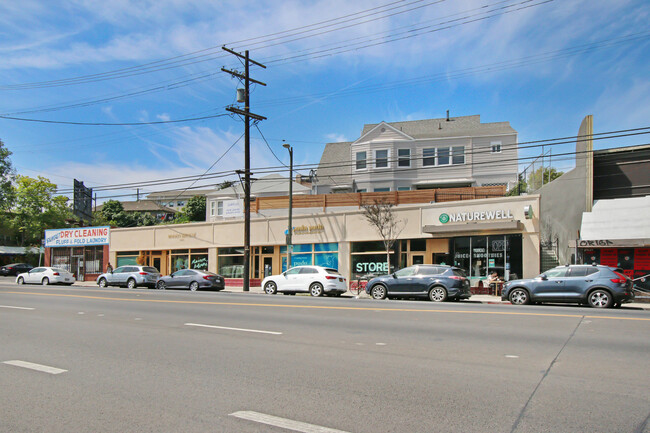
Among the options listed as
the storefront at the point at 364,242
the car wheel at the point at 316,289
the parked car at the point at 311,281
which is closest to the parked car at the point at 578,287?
the storefront at the point at 364,242

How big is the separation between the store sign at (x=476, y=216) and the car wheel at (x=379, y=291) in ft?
21.6

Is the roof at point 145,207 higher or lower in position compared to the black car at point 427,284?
higher

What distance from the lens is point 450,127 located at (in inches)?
1606

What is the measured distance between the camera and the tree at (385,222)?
25.4 meters

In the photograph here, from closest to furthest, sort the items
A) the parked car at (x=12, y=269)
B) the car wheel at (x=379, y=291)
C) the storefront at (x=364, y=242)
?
the car wheel at (x=379, y=291)
the storefront at (x=364, y=242)
the parked car at (x=12, y=269)

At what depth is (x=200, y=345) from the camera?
888cm

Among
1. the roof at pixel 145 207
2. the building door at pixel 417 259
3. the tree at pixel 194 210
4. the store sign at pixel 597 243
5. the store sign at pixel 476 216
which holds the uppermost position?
the roof at pixel 145 207

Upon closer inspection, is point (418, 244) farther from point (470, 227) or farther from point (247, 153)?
point (247, 153)

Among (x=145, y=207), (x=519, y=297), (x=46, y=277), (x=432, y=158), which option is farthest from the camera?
(x=145, y=207)

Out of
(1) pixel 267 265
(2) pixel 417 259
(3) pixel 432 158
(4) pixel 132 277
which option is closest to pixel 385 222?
(2) pixel 417 259

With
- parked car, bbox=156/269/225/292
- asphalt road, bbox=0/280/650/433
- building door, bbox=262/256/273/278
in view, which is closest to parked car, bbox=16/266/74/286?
parked car, bbox=156/269/225/292

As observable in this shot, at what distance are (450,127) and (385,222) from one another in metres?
18.5

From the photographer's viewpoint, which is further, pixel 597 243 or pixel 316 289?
pixel 316 289

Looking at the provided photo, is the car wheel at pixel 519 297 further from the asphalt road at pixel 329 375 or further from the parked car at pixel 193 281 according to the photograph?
the parked car at pixel 193 281
